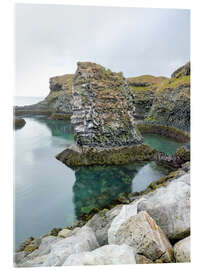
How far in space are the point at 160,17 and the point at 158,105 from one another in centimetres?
2066

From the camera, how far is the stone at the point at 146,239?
10.1 ft

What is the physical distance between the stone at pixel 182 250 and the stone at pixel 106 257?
84 cm

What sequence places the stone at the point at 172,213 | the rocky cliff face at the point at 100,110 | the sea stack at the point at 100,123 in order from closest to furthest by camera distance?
the stone at the point at 172,213
the sea stack at the point at 100,123
the rocky cliff face at the point at 100,110

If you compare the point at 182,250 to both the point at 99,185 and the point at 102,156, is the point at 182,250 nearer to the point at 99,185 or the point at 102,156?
the point at 99,185

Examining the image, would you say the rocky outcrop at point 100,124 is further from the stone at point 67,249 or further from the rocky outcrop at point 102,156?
the stone at point 67,249

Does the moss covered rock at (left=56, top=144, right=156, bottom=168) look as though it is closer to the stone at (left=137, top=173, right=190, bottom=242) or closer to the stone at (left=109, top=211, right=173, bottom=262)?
the stone at (left=137, top=173, right=190, bottom=242)

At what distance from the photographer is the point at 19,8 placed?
3.99m

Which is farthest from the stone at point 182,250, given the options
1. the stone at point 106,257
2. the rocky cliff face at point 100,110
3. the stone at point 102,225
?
the rocky cliff face at point 100,110

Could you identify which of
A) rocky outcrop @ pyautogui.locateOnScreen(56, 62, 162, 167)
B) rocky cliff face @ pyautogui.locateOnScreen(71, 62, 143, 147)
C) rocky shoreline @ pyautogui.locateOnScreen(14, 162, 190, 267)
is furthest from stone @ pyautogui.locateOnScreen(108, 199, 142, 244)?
rocky cliff face @ pyautogui.locateOnScreen(71, 62, 143, 147)

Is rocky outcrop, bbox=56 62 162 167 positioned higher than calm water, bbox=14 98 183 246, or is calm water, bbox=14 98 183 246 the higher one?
rocky outcrop, bbox=56 62 162 167

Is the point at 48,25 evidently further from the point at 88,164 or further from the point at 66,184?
the point at 88,164

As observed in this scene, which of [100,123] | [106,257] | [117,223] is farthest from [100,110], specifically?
[106,257]

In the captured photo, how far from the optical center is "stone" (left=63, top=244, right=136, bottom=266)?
309cm
